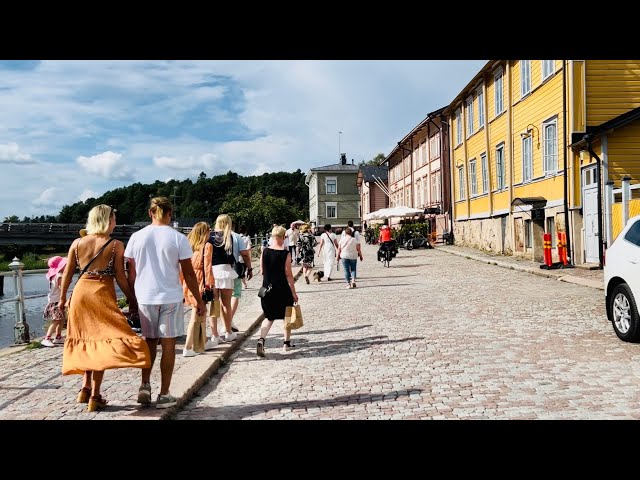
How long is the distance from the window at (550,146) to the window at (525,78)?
209cm

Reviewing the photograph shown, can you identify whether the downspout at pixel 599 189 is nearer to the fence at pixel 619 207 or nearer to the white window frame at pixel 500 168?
the fence at pixel 619 207

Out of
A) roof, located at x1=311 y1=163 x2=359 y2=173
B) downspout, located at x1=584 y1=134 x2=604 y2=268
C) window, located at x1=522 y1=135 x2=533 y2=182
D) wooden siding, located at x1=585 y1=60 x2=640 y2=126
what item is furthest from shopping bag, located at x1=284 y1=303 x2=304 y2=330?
roof, located at x1=311 y1=163 x2=359 y2=173

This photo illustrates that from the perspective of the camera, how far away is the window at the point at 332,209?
91.7 m

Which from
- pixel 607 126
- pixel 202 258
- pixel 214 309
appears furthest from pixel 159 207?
pixel 607 126

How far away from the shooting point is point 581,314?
1131 centimetres

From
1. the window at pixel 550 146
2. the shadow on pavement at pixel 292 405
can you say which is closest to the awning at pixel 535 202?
Result: the window at pixel 550 146

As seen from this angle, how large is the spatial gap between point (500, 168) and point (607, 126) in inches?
402

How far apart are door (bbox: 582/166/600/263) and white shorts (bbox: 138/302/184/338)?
1551 cm

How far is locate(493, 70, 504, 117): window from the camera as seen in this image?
93.3 ft

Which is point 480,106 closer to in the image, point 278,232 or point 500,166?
point 500,166
